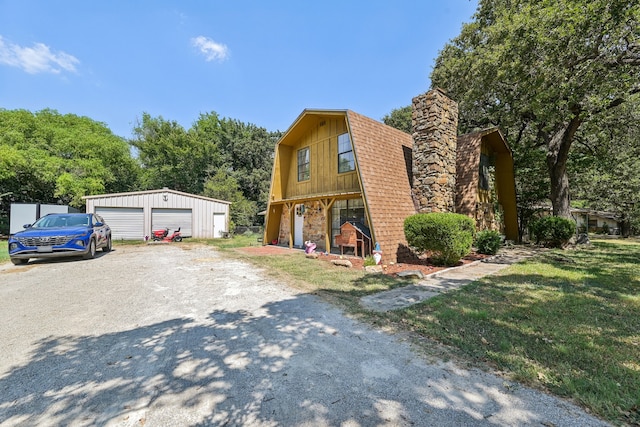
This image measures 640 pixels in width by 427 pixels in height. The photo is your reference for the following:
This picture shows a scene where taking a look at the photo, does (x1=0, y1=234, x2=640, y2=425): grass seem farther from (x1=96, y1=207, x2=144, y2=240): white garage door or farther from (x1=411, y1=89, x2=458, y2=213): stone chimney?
(x1=96, y1=207, x2=144, y2=240): white garage door

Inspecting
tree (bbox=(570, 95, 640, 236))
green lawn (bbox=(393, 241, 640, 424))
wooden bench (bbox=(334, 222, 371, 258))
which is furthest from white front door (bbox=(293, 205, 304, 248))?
tree (bbox=(570, 95, 640, 236))

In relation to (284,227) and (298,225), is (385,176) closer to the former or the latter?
Result: (298,225)

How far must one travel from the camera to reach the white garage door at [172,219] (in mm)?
17641

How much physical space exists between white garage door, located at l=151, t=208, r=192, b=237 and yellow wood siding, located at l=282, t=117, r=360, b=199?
8.65 m

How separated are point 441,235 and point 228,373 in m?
6.63

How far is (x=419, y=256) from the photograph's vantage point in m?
8.89

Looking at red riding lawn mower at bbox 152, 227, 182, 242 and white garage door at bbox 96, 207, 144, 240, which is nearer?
white garage door at bbox 96, 207, 144, 240

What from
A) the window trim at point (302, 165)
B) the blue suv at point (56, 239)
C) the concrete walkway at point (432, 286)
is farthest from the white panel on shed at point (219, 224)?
the concrete walkway at point (432, 286)

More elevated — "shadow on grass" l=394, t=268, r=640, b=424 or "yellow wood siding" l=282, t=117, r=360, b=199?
"yellow wood siding" l=282, t=117, r=360, b=199

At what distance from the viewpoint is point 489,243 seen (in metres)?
10.0

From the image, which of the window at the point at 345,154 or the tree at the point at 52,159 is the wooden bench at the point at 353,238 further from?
the tree at the point at 52,159

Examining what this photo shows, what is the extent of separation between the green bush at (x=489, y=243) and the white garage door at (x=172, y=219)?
1718 cm

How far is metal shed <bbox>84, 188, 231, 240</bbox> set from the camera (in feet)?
54.4

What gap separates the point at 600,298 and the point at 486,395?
176 inches
